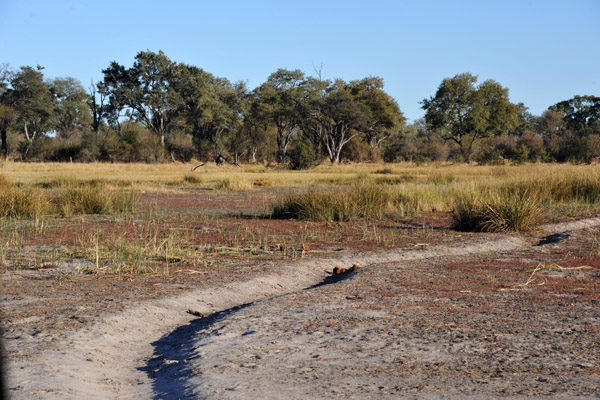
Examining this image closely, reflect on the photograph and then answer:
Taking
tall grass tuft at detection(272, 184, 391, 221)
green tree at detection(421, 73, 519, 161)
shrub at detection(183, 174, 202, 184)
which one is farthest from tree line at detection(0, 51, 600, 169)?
tall grass tuft at detection(272, 184, 391, 221)

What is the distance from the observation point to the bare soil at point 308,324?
4.21 m

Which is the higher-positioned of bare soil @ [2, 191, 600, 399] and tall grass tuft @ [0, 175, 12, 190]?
tall grass tuft @ [0, 175, 12, 190]

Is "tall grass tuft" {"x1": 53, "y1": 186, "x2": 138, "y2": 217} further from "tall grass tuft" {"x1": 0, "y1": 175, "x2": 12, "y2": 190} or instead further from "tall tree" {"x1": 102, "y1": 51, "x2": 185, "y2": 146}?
"tall tree" {"x1": 102, "y1": 51, "x2": 185, "y2": 146}

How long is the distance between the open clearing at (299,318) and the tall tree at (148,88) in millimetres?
53586

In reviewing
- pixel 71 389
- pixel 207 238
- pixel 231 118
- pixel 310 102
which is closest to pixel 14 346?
pixel 71 389

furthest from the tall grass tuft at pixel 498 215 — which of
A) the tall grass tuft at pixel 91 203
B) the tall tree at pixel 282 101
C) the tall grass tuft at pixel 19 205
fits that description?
the tall tree at pixel 282 101

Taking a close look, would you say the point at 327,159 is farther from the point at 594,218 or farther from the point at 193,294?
the point at 193,294

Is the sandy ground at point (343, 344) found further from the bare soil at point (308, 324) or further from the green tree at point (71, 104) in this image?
the green tree at point (71, 104)

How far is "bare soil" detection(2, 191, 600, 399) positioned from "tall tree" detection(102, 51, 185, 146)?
179 ft

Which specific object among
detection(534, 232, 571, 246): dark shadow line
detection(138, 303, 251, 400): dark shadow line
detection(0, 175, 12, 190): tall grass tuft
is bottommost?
detection(138, 303, 251, 400): dark shadow line

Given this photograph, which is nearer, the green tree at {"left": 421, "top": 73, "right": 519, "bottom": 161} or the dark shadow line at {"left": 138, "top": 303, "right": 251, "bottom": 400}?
the dark shadow line at {"left": 138, "top": 303, "right": 251, "bottom": 400}

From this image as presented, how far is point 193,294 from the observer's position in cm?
707

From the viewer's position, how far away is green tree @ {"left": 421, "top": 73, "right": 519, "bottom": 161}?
5500 centimetres

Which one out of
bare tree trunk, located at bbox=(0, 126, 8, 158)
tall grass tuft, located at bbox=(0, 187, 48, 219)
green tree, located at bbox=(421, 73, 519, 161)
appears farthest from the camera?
bare tree trunk, located at bbox=(0, 126, 8, 158)
